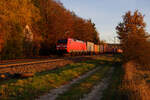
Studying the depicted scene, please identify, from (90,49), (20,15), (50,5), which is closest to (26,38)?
(20,15)

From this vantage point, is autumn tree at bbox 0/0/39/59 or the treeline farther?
the treeline

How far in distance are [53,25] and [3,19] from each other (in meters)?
16.9

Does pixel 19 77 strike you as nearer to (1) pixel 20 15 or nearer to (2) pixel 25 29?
(1) pixel 20 15

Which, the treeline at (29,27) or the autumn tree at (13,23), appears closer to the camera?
the autumn tree at (13,23)

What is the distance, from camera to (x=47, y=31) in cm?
Answer: 3781

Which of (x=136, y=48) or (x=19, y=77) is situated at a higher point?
(x=136, y=48)

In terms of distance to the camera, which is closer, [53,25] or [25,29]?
[25,29]

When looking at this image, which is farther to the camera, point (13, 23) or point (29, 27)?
point (29, 27)

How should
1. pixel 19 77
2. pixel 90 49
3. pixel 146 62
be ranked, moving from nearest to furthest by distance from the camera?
pixel 19 77 → pixel 146 62 → pixel 90 49

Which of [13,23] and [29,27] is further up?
[29,27]

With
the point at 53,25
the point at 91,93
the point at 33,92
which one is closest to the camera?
the point at 33,92

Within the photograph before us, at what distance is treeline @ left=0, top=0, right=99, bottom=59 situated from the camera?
2230cm

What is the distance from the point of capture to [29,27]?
29.0 meters

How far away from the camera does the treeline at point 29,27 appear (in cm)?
2230
